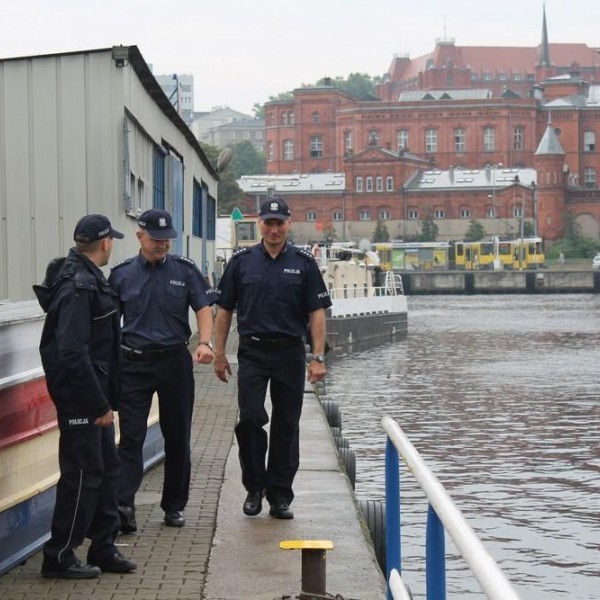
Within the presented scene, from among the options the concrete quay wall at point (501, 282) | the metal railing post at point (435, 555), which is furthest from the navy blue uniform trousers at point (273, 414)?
the concrete quay wall at point (501, 282)

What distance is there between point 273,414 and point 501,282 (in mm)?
102887

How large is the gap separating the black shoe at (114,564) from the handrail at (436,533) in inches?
70.4

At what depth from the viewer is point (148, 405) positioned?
9.05 m

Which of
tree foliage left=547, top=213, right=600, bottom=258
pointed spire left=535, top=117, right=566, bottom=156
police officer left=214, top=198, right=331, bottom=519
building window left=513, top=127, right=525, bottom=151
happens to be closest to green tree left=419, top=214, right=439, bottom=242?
tree foliage left=547, top=213, right=600, bottom=258

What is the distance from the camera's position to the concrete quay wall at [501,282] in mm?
110062

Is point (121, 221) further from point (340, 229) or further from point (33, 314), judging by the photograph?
point (340, 229)

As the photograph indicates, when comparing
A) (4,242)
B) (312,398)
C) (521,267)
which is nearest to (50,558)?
(4,242)

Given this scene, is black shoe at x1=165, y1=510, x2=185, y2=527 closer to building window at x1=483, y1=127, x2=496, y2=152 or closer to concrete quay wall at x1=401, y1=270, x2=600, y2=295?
concrete quay wall at x1=401, y1=270, x2=600, y2=295

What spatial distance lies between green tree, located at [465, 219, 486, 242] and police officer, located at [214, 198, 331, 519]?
130 meters

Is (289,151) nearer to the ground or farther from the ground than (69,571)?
farther from the ground

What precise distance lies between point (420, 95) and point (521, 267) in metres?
59.9

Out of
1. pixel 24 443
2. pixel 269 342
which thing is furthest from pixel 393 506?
pixel 269 342

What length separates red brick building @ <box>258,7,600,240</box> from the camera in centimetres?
14425

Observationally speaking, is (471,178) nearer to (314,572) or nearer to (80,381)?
(80,381)
